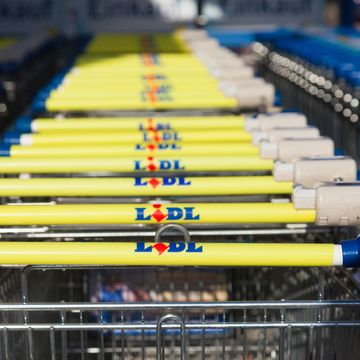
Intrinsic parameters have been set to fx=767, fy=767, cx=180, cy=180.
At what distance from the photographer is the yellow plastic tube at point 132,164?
2895 millimetres

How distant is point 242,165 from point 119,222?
2.15ft

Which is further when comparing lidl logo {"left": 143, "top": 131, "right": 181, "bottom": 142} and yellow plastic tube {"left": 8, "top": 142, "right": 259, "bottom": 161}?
lidl logo {"left": 143, "top": 131, "right": 181, "bottom": 142}

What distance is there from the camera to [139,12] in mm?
11375

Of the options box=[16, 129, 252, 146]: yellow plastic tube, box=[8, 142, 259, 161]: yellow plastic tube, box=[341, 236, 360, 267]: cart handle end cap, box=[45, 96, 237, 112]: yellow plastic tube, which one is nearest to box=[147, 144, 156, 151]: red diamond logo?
box=[8, 142, 259, 161]: yellow plastic tube

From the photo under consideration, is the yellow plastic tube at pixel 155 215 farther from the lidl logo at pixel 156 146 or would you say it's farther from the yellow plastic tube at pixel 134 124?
the yellow plastic tube at pixel 134 124

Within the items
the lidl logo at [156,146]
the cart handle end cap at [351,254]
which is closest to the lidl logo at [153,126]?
the lidl logo at [156,146]

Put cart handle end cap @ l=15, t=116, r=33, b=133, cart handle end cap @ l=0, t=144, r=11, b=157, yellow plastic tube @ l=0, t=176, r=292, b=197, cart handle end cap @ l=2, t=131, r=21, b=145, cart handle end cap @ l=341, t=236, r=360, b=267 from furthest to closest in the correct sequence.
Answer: cart handle end cap @ l=15, t=116, r=33, b=133, cart handle end cap @ l=2, t=131, r=21, b=145, cart handle end cap @ l=0, t=144, r=11, b=157, yellow plastic tube @ l=0, t=176, r=292, b=197, cart handle end cap @ l=341, t=236, r=360, b=267

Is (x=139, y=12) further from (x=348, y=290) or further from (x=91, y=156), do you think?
(x=348, y=290)

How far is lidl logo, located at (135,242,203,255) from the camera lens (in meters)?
2.17

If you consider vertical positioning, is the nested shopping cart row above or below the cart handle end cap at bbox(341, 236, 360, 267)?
above

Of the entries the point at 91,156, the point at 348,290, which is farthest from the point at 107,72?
the point at 348,290

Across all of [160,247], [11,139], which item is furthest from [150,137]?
[160,247]

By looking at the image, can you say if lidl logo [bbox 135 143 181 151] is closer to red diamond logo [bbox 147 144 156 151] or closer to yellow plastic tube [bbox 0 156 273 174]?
red diamond logo [bbox 147 144 156 151]

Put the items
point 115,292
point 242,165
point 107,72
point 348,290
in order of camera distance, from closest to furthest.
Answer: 1. point 348,290
2. point 242,165
3. point 115,292
4. point 107,72
